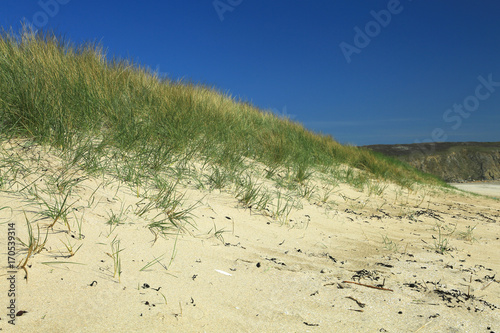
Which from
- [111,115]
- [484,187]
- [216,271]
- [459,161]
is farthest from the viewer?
[459,161]

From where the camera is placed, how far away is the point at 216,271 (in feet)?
6.99

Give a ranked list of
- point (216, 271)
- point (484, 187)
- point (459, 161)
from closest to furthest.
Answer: point (216, 271)
point (484, 187)
point (459, 161)

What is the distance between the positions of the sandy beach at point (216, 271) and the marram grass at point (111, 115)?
0.42 m

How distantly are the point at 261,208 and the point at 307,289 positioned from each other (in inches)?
61.8

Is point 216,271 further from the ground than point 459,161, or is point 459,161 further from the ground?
point 459,161

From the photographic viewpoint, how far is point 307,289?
201 cm

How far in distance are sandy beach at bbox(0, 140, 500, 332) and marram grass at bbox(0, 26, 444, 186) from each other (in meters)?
0.42

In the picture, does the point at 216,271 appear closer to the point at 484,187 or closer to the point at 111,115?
the point at 111,115

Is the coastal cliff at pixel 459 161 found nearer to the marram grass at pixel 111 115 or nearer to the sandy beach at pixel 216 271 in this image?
the marram grass at pixel 111 115

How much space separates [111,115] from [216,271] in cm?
268

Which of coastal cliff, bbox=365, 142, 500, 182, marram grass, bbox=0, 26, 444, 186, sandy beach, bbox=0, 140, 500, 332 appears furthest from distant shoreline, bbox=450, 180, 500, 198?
sandy beach, bbox=0, 140, 500, 332

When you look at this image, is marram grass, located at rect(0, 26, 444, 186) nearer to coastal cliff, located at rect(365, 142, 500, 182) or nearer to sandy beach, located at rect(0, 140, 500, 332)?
sandy beach, located at rect(0, 140, 500, 332)

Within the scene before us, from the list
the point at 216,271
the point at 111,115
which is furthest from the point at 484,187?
the point at 216,271

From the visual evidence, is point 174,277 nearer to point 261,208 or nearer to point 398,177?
point 261,208
